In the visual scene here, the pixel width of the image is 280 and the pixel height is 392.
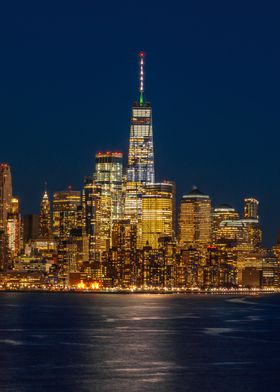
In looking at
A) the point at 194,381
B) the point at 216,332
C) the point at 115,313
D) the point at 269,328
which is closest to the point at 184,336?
the point at 216,332

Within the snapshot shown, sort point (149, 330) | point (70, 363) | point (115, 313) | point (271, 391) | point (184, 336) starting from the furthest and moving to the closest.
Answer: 1. point (115, 313)
2. point (149, 330)
3. point (184, 336)
4. point (70, 363)
5. point (271, 391)

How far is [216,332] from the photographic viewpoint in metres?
123

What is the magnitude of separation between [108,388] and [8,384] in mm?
7185

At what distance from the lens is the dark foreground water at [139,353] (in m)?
78.3

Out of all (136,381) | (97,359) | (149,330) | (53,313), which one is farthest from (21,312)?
(136,381)

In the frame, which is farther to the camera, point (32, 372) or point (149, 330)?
point (149, 330)

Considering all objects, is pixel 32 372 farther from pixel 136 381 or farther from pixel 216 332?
pixel 216 332

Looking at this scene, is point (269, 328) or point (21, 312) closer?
point (269, 328)

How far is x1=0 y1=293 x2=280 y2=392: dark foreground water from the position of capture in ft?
257

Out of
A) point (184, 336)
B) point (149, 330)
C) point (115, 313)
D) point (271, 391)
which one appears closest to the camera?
point (271, 391)

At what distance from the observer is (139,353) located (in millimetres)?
96562

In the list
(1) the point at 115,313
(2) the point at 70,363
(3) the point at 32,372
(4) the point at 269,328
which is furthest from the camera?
(1) the point at 115,313

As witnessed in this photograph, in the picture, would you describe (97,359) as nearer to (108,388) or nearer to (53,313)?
(108,388)

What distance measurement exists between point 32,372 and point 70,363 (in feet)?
20.9
